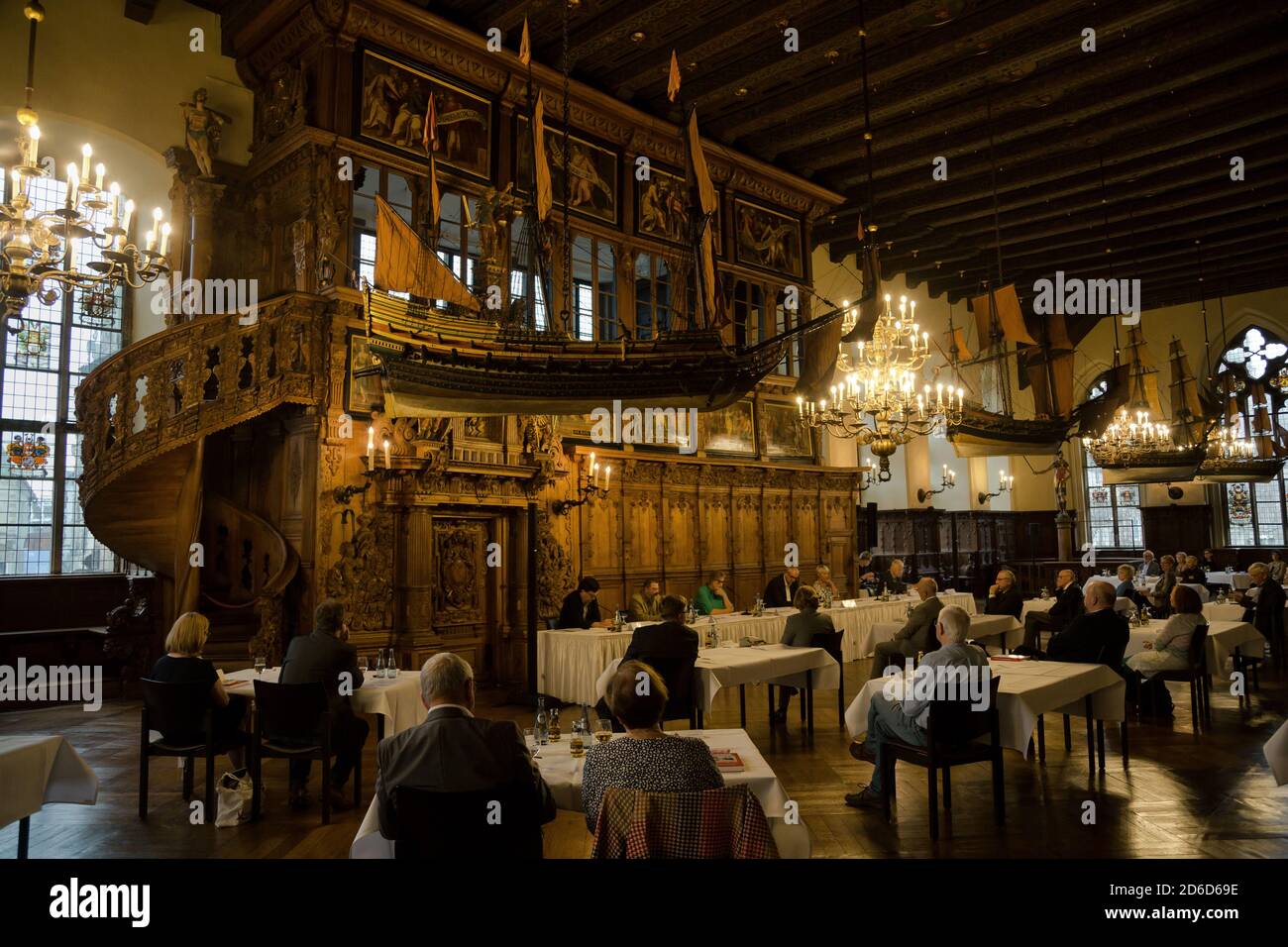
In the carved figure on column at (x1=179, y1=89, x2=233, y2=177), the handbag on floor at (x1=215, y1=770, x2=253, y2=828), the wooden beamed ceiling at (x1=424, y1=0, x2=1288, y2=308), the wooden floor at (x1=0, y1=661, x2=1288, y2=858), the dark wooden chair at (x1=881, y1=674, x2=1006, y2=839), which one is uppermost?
the wooden beamed ceiling at (x1=424, y1=0, x2=1288, y2=308)

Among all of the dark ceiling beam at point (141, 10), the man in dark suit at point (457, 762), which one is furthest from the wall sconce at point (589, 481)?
the man in dark suit at point (457, 762)

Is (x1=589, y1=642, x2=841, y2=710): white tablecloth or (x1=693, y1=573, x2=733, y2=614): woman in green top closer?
(x1=589, y1=642, x2=841, y2=710): white tablecloth

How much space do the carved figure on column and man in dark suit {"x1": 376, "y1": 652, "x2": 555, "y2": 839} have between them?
8820 millimetres

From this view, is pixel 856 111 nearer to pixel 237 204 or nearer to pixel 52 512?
pixel 237 204

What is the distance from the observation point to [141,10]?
9141mm

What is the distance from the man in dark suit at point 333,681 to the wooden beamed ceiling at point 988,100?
285 inches

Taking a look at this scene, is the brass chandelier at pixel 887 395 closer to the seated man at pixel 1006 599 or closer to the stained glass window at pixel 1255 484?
the seated man at pixel 1006 599

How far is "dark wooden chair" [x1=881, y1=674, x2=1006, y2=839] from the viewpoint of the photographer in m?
4.68

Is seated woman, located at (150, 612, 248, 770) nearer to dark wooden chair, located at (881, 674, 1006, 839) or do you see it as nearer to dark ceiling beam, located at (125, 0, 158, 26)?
dark wooden chair, located at (881, 674, 1006, 839)

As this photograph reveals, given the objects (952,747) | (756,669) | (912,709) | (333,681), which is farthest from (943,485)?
(333,681)

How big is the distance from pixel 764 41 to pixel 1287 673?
991 cm

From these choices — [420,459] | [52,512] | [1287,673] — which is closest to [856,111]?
[420,459]

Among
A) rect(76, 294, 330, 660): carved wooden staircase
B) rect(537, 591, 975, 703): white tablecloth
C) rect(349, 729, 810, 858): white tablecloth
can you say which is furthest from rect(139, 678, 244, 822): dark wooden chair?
rect(537, 591, 975, 703): white tablecloth

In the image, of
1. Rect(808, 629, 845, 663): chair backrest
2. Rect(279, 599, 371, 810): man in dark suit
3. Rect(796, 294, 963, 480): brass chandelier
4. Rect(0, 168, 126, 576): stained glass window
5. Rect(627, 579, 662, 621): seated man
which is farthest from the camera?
Rect(0, 168, 126, 576): stained glass window
